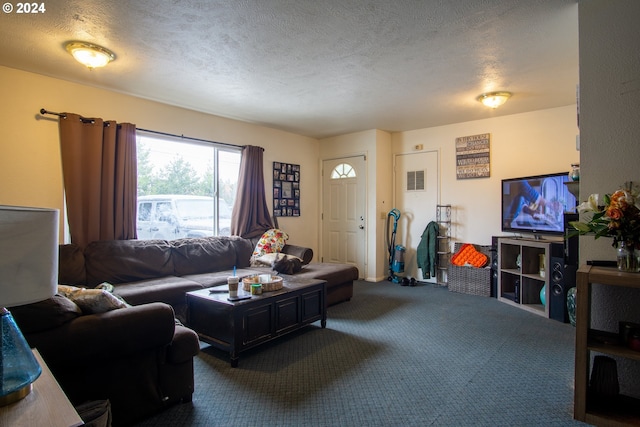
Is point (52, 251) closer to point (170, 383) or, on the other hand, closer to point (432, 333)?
point (170, 383)

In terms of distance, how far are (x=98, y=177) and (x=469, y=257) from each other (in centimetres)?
485

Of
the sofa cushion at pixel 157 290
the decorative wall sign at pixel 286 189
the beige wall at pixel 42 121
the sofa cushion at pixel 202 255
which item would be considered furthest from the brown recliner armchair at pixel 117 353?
the decorative wall sign at pixel 286 189

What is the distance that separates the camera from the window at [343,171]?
586cm

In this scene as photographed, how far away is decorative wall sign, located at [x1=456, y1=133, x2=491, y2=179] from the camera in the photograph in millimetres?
4895

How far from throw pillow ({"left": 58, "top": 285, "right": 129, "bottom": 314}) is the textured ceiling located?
5.95ft

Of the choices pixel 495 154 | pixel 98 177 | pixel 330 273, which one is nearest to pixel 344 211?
pixel 330 273

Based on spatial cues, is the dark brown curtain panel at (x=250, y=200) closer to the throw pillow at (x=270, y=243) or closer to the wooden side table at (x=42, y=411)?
the throw pillow at (x=270, y=243)

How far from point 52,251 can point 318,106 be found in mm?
3734

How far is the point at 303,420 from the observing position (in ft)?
6.30

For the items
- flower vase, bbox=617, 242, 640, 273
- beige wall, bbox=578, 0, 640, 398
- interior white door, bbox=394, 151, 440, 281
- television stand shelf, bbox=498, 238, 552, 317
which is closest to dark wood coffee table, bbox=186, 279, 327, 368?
beige wall, bbox=578, 0, 640, 398

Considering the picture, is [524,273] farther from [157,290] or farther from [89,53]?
[89,53]

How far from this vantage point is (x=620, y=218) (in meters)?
1.76

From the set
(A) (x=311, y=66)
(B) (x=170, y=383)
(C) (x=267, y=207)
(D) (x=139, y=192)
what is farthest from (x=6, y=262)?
(C) (x=267, y=207)

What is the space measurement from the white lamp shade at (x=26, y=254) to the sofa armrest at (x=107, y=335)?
0.91 m
